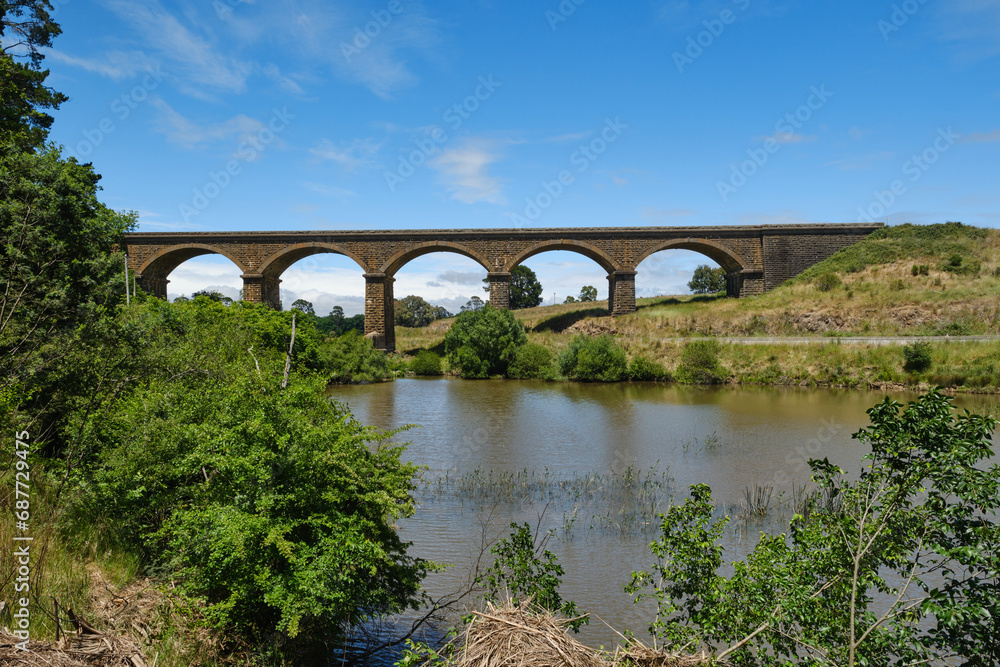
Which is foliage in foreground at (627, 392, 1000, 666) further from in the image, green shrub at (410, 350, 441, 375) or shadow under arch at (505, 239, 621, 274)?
shadow under arch at (505, 239, 621, 274)

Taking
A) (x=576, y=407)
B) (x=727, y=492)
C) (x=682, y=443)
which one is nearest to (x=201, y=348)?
(x=727, y=492)

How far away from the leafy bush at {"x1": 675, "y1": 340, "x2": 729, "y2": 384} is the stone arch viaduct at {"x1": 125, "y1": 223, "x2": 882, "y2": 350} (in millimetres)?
10734

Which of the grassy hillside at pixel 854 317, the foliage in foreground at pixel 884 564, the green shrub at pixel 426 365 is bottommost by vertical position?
the foliage in foreground at pixel 884 564

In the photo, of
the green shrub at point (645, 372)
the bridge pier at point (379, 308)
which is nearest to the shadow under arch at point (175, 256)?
the bridge pier at point (379, 308)

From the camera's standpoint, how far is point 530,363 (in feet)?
107

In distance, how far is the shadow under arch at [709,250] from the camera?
40188 mm

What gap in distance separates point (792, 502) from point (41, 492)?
9.50 m

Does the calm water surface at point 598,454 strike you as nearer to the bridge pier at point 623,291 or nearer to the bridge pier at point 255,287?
the bridge pier at point 623,291

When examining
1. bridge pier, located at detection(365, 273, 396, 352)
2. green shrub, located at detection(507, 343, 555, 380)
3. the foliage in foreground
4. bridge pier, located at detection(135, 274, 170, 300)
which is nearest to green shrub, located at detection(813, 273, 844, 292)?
green shrub, located at detection(507, 343, 555, 380)

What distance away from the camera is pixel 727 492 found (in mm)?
9625

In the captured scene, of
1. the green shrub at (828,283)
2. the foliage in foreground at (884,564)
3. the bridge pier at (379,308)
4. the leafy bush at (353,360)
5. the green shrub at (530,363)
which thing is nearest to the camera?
the foliage in foreground at (884,564)

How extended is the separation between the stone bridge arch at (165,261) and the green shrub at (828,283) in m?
39.2

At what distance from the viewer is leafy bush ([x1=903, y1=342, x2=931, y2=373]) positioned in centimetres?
2631

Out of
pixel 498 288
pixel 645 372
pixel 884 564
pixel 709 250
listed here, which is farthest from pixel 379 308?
pixel 884 564
